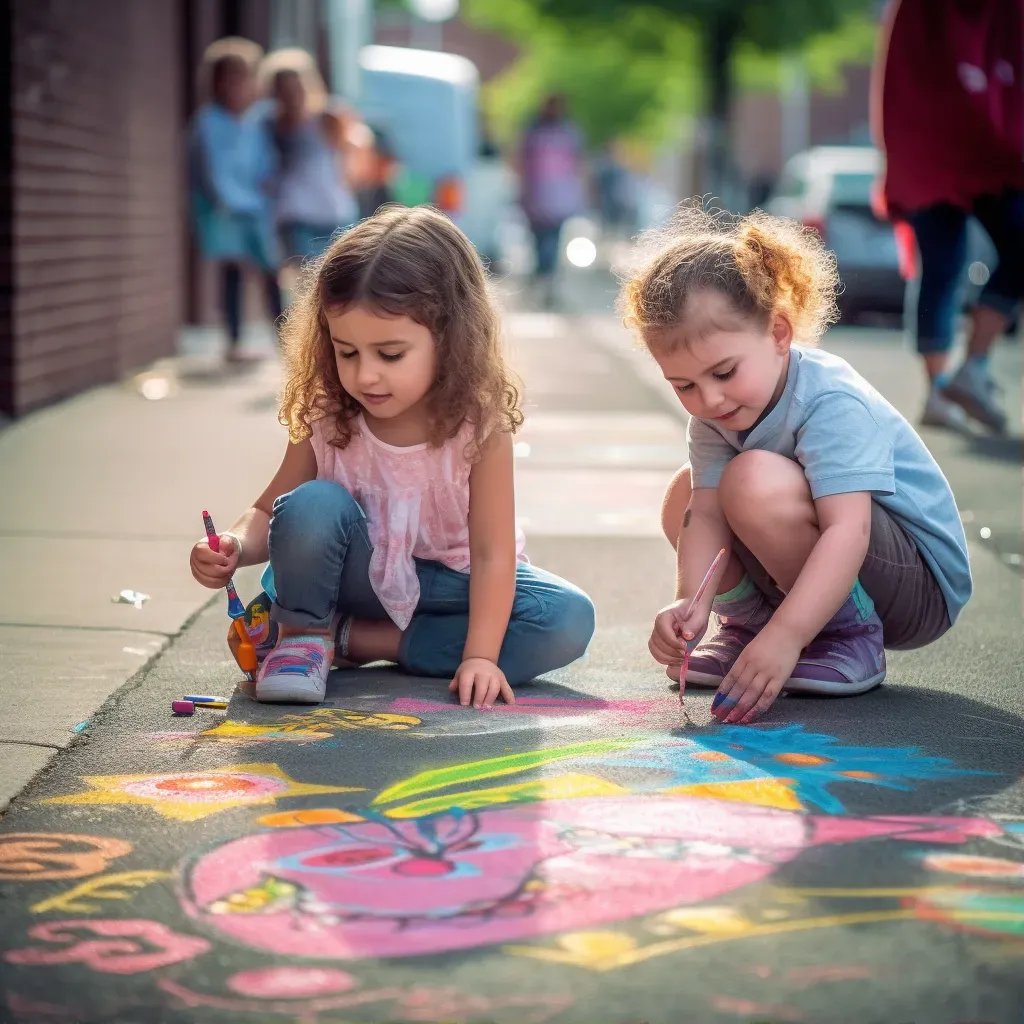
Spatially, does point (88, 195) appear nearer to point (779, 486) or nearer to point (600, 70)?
point (779, 486)

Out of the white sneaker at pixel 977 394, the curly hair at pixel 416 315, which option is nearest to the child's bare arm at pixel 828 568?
the curly hair at pixel 416 315

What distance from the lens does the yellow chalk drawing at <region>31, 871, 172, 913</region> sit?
89.7 inches

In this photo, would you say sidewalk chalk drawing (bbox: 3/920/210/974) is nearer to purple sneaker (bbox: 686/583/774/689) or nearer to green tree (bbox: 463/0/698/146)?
purple sneaker (bbox: 686/583/774/689)

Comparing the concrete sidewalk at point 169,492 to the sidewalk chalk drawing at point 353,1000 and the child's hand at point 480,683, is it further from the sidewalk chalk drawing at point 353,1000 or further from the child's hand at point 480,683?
the sidewalk chalk drawing at point 353,1000

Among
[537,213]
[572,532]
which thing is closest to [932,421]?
[572,532]

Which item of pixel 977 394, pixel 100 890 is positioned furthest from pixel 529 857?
pixel 977 394

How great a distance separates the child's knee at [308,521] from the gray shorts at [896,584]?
80 cm

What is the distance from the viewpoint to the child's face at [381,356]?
3.26m

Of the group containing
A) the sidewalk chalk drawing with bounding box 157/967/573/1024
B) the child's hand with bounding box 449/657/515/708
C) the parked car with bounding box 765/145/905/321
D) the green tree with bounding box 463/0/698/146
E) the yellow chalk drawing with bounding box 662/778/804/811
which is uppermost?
the green tree with bounding box 463/0/698/146

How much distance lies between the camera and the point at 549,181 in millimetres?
16344

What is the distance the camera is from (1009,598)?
4418 mm

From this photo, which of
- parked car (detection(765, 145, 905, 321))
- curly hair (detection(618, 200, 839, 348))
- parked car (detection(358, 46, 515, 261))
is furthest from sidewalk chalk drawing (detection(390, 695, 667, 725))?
parked car (detection(358, 46, 515, 261))

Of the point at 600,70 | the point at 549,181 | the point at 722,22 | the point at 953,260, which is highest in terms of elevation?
the point at 600,70

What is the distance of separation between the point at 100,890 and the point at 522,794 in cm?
71
